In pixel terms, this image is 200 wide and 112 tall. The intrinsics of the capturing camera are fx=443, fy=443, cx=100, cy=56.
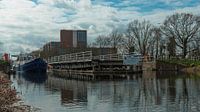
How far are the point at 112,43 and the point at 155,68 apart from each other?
3634cm

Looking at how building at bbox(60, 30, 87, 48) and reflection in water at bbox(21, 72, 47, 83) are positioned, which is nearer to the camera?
reflection in water at bbox(21, 72, 47, 83)

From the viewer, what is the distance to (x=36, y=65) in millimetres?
109750

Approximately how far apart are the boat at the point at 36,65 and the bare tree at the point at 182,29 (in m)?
32.4

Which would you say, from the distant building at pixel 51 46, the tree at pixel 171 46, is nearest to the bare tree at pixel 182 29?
the tree at pixel 171 46

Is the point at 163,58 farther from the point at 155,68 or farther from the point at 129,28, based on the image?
the point at 129,28

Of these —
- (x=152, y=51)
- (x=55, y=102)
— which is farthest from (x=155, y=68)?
(x=55, y=102)

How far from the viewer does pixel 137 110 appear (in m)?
26.4

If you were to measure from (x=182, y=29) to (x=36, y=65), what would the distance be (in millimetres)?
38066

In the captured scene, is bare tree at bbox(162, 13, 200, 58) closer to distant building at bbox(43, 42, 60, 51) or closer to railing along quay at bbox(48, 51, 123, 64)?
railing along quay at bbox(48, 51, 123, 64)

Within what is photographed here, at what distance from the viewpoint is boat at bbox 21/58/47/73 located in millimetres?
109125

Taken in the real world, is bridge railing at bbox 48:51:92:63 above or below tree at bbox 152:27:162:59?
below

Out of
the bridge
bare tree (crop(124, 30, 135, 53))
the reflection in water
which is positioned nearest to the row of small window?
bare tree (crop(124, 30, 135, 53))

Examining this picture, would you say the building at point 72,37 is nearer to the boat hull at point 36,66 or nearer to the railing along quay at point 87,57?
the boat hull at point 36,66

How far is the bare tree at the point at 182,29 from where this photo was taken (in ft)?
366
